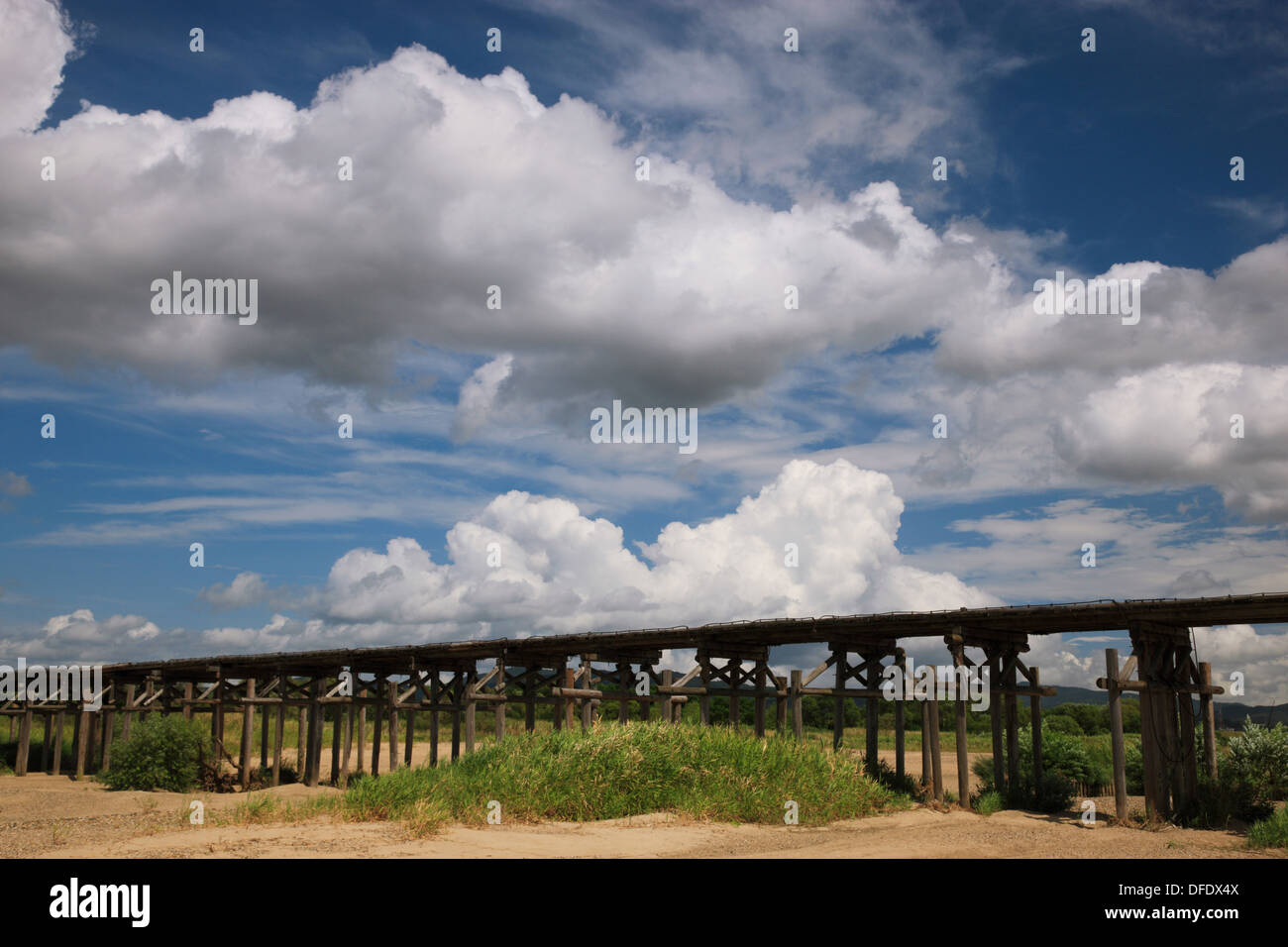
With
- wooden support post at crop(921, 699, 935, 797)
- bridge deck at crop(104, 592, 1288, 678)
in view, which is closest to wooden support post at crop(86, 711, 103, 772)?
bridge deck at crop(104, 592, 1288, 678)

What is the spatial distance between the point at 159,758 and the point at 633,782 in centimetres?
1645

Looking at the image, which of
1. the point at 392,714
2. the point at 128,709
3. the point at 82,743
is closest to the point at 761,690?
the point at 392,714

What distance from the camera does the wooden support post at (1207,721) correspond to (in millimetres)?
18438

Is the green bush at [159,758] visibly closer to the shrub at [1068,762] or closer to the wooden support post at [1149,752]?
the shrub at [1068,762]

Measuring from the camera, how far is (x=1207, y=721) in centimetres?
1872

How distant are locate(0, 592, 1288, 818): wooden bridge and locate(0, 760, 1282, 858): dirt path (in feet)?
6.49

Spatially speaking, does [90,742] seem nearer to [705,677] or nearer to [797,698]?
[705,677]

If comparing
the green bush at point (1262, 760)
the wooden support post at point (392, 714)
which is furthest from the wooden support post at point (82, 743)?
the green bush at point (1262, 760)

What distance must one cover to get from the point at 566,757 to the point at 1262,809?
1267 centimetres

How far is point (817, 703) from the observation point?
7675 centimetres

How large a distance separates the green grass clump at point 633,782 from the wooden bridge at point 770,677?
1681mm

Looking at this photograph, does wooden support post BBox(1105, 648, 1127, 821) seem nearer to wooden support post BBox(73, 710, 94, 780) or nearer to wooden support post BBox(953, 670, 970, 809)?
wooden support post BBox(953, 670, 970, 809)
